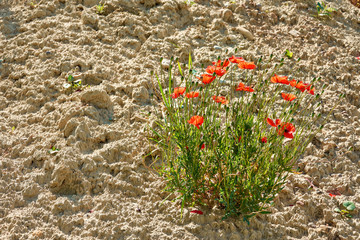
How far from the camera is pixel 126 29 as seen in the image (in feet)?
A: 11.1

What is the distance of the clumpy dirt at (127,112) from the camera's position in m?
2.20

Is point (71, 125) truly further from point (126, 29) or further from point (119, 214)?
point (126, 29)

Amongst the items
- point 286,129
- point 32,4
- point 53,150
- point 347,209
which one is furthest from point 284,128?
point 32,4

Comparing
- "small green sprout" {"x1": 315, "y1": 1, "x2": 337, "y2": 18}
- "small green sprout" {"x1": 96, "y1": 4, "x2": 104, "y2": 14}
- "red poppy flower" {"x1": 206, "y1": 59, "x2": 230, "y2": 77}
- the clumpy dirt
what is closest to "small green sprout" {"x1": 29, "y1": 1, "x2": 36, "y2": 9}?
the clumpy dirt

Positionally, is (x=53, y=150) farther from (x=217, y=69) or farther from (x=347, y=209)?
(x=347, y=209)

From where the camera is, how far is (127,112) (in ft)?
9.11

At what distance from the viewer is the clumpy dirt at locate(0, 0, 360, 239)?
220cm

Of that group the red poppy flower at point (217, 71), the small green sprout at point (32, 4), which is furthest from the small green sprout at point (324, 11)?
the small green sprout at point (32, 4)

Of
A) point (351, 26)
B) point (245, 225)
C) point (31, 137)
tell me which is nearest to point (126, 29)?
point (31, 137)

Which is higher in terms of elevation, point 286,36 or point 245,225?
point 286,36

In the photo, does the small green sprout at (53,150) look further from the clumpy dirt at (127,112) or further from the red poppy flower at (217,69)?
the red poppy flower at (217,69)

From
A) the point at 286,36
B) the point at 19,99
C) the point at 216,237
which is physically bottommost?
the point at 216,237

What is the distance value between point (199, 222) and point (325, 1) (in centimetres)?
308

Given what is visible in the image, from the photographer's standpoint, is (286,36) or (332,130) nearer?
(332,130)
